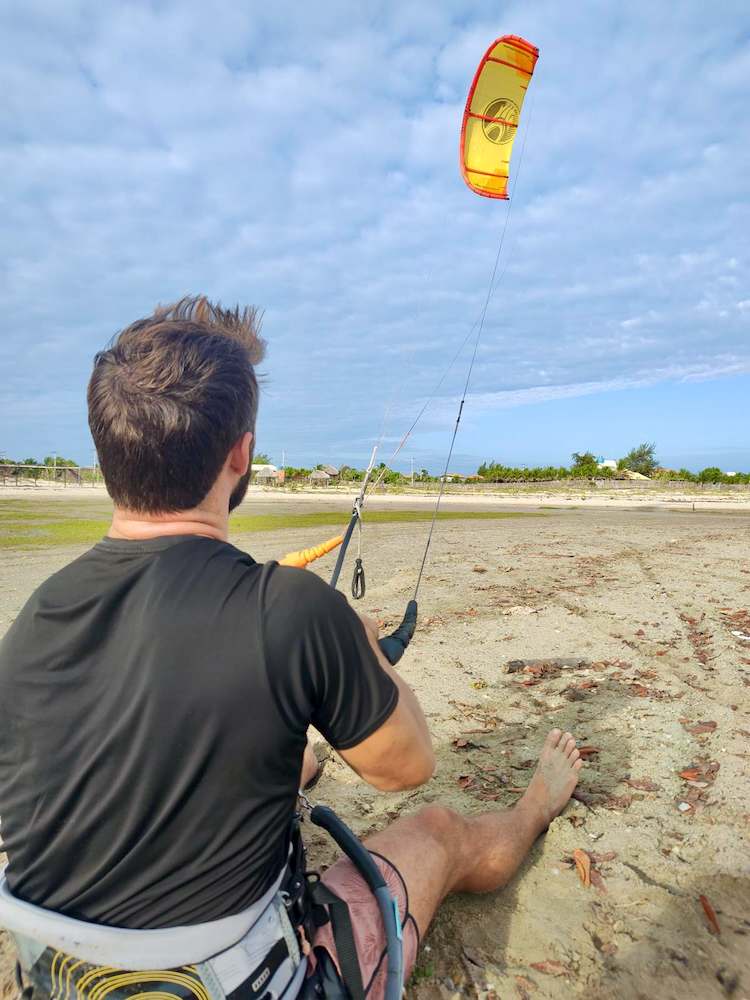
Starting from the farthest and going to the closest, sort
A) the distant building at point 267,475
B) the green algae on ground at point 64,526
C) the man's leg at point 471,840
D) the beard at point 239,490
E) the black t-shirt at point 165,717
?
the distant building at point 267,475, the green algae on ground at point 64,526, the man's leg at point 471,840, the beard at point 239,490, the black t-shirt at point 165,717

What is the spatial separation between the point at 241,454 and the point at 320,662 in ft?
1.92

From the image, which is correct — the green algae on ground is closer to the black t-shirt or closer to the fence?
the black t-shirt

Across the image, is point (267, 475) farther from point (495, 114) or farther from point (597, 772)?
point (597, 772)

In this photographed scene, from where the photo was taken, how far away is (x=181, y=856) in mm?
1335

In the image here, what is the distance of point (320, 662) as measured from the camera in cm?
130

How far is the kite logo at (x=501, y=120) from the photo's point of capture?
17.9 ft

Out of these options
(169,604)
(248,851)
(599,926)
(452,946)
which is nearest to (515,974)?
(452,946)

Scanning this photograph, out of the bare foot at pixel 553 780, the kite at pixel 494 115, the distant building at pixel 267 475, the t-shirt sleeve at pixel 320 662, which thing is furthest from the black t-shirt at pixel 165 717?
the distant building at pixel 267 475

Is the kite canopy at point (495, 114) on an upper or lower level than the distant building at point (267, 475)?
upper

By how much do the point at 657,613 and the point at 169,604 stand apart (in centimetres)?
630

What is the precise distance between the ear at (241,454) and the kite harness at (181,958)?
0.98 meters

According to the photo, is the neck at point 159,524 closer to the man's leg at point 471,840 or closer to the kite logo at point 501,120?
the man's leg at point 471,840

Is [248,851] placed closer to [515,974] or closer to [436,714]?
[515,974]

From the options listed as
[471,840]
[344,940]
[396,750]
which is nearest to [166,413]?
[396,750]
